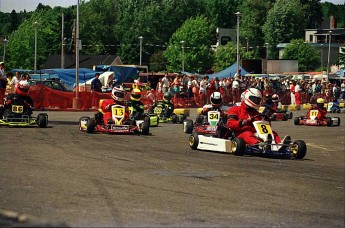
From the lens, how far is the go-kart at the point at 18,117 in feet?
65.6

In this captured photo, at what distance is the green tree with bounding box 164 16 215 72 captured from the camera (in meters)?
102

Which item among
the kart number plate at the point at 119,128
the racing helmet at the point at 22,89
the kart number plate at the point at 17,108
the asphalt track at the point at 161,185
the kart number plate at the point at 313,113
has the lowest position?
the asphalt track at the point at 161,185

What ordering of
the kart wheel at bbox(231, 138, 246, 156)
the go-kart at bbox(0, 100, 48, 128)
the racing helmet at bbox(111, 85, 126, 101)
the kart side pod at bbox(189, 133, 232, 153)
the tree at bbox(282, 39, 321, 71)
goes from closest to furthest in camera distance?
the kart wheel at bbox(231, 138, 246, 156), the kart side pod at bbox(189, 133, 232, 153), the racing helmet at bbox(111, 85, 126, 101), the go-kart at bbox(0, 100, 48, 128), the tree at bbox(282, 39, 321, 71)

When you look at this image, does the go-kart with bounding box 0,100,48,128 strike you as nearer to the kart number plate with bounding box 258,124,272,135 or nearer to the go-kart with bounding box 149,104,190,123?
the go-kart with bounding box 149,104,190,123

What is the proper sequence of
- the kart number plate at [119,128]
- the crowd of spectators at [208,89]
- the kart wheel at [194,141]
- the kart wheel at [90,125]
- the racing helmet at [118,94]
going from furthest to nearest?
the crowd of spectators at [208,89], the racing helmet at [118,94], the kart wheel at [90,125], the kart number plate at [119,128], the kart wheel at [194,141]

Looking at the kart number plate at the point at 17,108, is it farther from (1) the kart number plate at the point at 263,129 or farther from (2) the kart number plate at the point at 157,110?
(1) the kart number plate at the point at 263,129

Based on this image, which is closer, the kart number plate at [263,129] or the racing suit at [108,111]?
the kart number plate at [263,129]

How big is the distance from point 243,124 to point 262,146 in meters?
0.58

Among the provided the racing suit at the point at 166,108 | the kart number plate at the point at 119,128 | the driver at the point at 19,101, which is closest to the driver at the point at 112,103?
the kart number plate at the point at 119,128

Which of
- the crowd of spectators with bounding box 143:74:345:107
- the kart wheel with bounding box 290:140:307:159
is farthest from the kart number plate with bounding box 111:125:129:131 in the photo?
the crowd of spectators with bounding box 143:74:345:107

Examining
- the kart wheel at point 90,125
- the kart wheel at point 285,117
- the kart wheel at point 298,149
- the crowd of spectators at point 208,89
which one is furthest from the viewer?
the crowd of spectators at point 208,89

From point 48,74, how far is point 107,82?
3.67 m

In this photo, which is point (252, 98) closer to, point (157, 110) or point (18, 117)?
point (18, 117)

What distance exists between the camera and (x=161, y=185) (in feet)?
31.9
